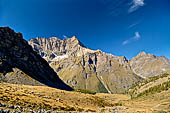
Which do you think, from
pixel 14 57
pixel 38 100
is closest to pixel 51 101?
pixel 38 100

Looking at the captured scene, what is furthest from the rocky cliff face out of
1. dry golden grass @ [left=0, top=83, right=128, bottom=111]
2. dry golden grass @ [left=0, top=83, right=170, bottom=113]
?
dry golden grass @ [left=0, top=83, right=128, bottom=111]

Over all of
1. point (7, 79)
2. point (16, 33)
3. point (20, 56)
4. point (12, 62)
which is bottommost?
point (7, 79)

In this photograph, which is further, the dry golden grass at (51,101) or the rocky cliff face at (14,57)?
the rocky cliff face at (14,57)

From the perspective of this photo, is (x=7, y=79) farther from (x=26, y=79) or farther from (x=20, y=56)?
Result: (x=20, y=56)

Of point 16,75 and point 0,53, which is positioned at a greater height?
point 0,53

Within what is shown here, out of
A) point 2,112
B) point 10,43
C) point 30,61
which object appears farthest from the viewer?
point 30,61

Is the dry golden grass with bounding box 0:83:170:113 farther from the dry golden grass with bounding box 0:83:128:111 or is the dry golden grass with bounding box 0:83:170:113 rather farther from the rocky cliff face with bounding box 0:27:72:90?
the rocky cliff face with bounding box 0:27:72:90

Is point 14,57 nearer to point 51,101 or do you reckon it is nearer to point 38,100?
point 51,101

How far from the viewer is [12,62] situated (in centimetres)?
12325

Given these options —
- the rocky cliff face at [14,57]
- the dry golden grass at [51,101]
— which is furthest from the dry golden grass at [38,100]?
the rocky cliff face at [14,57]

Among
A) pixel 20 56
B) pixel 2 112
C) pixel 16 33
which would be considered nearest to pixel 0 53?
pixel 20 56

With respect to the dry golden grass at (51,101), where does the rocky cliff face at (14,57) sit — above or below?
above

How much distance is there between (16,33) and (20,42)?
13741mm

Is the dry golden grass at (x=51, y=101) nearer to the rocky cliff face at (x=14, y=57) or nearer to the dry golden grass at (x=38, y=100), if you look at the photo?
the dry golden grass at (x=38, y=100)
